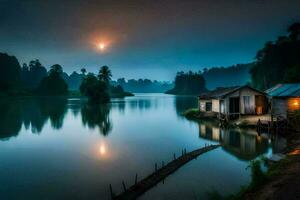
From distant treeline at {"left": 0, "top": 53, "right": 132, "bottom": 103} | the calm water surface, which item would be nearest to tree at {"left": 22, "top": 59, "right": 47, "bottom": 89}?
distant treeline at {"left": 0, "top": 53, "right": 132, "bottom": 103}

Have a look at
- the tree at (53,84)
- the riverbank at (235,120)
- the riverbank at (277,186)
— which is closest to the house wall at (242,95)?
the riverbank at (235,120)

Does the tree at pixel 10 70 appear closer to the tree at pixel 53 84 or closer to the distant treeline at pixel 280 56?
the tree at pixel 53 84

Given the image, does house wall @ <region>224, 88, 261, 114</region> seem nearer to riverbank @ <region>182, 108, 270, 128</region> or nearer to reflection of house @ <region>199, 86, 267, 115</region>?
reflection of house @ <region>199, 86, 267, 115</region>

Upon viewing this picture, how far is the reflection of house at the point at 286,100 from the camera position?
2475 cm

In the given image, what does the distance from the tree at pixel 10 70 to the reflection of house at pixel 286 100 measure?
14100 centimetres

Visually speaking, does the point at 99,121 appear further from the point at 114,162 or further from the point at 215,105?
the point at 114,162

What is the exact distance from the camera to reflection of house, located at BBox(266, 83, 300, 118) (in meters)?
24.8

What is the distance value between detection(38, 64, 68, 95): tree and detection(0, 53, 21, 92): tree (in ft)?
56.4

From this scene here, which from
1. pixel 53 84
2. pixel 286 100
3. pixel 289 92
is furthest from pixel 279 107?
pixel 53 84

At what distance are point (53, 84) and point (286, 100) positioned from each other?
448 ft

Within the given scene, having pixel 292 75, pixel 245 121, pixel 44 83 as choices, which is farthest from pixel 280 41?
pixel 44 83

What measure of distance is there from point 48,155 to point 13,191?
764 cm

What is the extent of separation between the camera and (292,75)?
142 ft

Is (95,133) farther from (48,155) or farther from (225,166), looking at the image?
(225,166)
